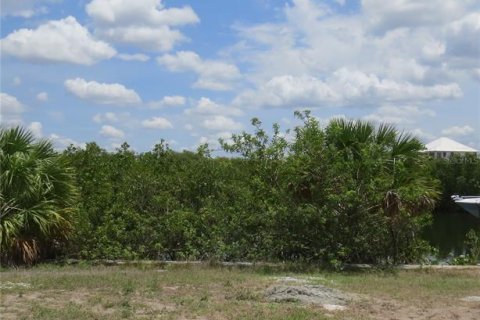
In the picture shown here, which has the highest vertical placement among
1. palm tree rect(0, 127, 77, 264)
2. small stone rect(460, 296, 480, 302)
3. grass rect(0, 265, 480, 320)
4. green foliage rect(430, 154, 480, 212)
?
green foliage rect(430, 154, 480, 212)

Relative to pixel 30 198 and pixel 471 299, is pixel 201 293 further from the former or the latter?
pixel 30 198

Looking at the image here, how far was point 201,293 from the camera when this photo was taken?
859cm

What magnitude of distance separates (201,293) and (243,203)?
4.60 m

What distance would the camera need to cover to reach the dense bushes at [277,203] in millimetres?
12250

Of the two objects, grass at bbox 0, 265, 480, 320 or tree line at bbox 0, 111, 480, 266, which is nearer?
grass at bbox 0, 265, 480, 320

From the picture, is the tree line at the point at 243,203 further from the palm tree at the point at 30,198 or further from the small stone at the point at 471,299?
the small stone at the point at 471,299

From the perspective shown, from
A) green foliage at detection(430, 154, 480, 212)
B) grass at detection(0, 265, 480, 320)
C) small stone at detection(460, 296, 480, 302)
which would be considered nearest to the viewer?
grass at detection(0, 265, 480, 320)

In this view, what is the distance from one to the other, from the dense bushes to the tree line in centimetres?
2

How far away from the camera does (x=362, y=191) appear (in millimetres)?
12141

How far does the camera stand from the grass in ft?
23.9

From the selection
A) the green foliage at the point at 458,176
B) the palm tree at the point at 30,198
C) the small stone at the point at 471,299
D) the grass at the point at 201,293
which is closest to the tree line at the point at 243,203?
the palm tree at the point at 30,198

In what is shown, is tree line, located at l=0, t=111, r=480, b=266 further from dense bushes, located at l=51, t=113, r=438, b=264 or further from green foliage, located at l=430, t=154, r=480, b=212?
green foliage, located at l=430, t=154, r=480, b=212

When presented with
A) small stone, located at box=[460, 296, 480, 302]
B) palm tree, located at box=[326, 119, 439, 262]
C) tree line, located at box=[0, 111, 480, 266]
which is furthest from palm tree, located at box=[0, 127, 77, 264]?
small stone, located at box=[460, 296, 480, 302]

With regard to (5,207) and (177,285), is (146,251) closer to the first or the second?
(5,207)
